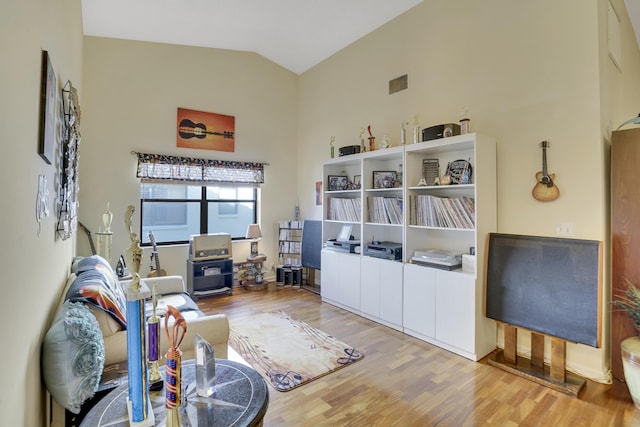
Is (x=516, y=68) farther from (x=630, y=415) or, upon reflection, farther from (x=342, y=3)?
(x=630, y=415)

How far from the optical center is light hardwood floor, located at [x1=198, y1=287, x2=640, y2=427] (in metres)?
2.05

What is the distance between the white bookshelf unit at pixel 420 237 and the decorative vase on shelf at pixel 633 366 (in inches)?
37.7

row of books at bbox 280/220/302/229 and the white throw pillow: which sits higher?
row of books at bbox 280/220/302/229

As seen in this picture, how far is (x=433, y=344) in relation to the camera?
3141 millimetres

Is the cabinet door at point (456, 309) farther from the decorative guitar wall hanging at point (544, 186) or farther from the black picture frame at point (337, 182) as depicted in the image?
the black picture frame at point (337, 182)

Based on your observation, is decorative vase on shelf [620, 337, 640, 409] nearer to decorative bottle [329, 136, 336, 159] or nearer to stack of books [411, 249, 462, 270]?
stack of books [411, 249, 462, 270]

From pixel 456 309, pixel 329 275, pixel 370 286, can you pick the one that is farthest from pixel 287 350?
pixel 456 309

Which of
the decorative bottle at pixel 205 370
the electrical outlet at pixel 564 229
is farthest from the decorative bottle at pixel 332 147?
the decorative bottle at pixel 205 370

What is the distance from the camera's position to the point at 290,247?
545cm

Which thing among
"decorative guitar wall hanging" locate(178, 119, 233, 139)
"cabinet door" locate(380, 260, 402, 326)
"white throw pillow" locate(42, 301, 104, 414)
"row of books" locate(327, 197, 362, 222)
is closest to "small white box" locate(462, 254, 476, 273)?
"cabinet door" locate(380, 260, 402, 326)

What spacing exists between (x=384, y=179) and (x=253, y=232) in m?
2.34

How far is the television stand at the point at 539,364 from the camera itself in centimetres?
240

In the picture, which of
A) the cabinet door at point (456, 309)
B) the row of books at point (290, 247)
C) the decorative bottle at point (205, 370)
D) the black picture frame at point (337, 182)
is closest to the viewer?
the decorative bottle at point (205, 370)

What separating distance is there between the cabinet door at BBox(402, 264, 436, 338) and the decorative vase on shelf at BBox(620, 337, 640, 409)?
4.48 ft
